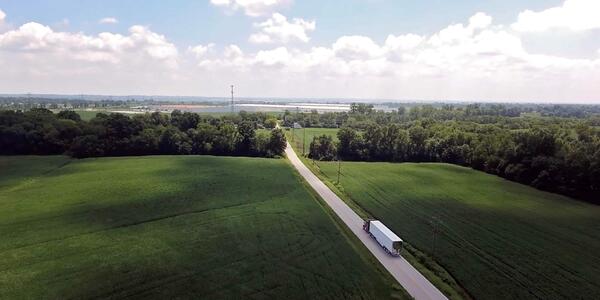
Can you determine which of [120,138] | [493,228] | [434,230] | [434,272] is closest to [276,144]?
[120,138]

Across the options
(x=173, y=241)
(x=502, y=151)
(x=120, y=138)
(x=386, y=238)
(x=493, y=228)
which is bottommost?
(x=173, y=241)

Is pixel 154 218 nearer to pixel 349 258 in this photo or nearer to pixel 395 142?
pixel 349 258

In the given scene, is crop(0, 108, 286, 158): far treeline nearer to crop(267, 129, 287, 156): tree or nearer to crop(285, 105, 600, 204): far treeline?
crop(267, 129, 287, 156): tree

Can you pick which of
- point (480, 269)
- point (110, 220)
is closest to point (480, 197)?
point (480, 269)

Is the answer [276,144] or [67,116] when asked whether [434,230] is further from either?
[67,116]

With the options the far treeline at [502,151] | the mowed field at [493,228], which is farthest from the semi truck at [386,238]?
the far treeline at [502,151]

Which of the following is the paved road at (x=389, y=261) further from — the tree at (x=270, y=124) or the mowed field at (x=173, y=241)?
the tree at (x=270, y=124)
